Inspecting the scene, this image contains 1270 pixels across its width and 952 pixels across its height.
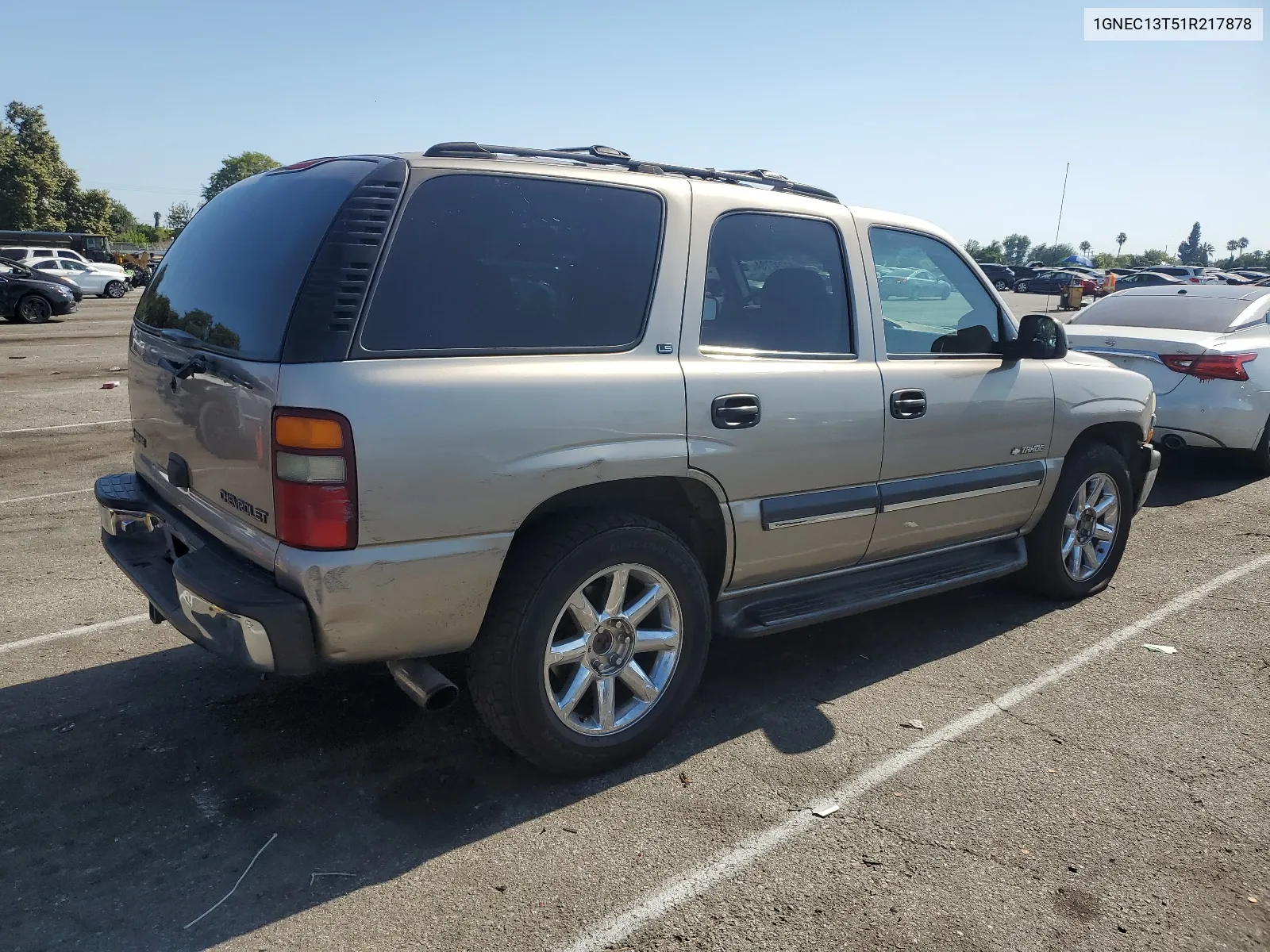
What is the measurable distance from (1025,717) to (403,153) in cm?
314

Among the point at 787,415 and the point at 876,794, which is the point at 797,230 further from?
the point at 876,794

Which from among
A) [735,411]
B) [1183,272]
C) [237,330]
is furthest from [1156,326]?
[1183,272]

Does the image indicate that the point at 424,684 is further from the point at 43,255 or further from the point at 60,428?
the point at 43,255

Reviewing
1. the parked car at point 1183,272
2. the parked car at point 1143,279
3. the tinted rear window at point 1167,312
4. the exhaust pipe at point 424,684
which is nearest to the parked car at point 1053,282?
the parked car at point 1143,279

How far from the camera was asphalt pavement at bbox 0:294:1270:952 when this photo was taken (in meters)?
2.61

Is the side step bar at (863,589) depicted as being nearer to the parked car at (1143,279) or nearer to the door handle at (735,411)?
the door handle at (735,411)

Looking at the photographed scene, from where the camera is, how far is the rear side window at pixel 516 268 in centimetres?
285

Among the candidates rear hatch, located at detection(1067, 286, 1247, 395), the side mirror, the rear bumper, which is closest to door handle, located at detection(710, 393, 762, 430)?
the rear bumper

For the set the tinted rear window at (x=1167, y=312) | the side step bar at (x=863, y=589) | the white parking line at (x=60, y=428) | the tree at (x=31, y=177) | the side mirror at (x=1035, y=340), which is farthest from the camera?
the tree at (x=31, y=177)

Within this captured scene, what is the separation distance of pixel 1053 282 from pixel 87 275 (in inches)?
1646

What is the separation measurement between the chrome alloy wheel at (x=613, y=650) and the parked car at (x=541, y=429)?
0.4 inches

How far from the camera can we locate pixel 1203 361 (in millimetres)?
7492

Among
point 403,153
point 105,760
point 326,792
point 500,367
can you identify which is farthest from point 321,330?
point 105,760

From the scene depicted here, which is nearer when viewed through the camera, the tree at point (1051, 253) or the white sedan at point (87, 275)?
the white sedan at point (87, 275)
